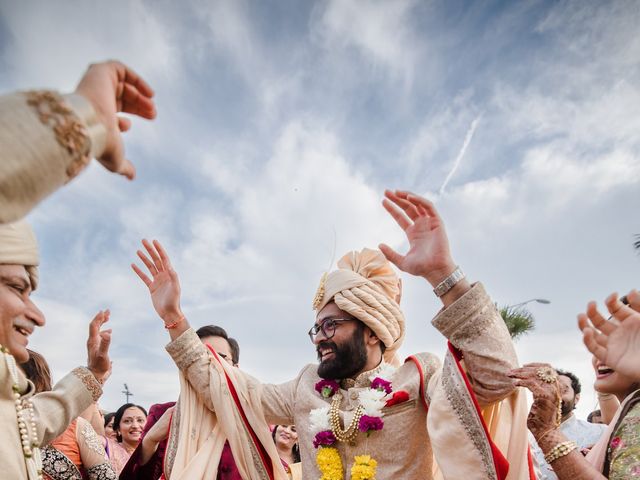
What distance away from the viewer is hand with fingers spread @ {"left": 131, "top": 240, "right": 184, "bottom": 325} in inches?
133

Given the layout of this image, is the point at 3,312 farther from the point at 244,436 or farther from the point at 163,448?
the point at 163,448

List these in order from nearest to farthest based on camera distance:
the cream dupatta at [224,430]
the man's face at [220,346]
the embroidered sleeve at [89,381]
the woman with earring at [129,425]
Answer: the embroidered sleeve at [89,381] → the cream dupatta at [224,430] → the man's face at [220,346] → the woman with earring at [129,425]

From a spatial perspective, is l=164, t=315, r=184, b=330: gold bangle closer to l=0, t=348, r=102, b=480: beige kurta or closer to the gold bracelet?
l=0, t=348, r=102, b=480: beige kurta

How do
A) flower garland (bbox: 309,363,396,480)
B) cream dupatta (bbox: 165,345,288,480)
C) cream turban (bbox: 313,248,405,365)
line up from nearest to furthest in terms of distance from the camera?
flower garland (bbox: 309,363,396,480), cream dupatta (bbox: 165,345,288,480), cream turban (bbox: 313,248,405,365)

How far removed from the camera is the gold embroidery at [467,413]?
236 centimetres

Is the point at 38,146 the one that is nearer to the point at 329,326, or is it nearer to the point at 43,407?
the point at 43,407

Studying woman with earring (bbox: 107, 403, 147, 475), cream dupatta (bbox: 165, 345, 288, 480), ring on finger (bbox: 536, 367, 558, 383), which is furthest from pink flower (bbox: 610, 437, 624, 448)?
woman with earring (bbox: 107, 403, 147, 475)

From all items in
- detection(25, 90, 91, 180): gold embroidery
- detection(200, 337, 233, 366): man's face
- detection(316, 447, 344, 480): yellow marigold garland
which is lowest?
detection(316, 447, 344, 480): yellow marigold garland

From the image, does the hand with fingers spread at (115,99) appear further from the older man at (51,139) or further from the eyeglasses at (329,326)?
the eyeglasses at (329,326)

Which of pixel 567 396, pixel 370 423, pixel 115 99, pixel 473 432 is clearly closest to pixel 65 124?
pixel 115 99

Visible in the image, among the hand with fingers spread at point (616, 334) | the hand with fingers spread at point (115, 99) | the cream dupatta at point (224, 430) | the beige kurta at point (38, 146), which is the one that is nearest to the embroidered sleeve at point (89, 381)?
the cream dupatta at point (224, 430)

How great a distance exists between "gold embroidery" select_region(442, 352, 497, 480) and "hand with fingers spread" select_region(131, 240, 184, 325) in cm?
Answer: 179

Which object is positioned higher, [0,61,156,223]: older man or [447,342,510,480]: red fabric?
[0,61,156,223]: older man

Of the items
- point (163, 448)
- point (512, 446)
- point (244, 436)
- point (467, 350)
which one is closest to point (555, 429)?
point (512, 446)
